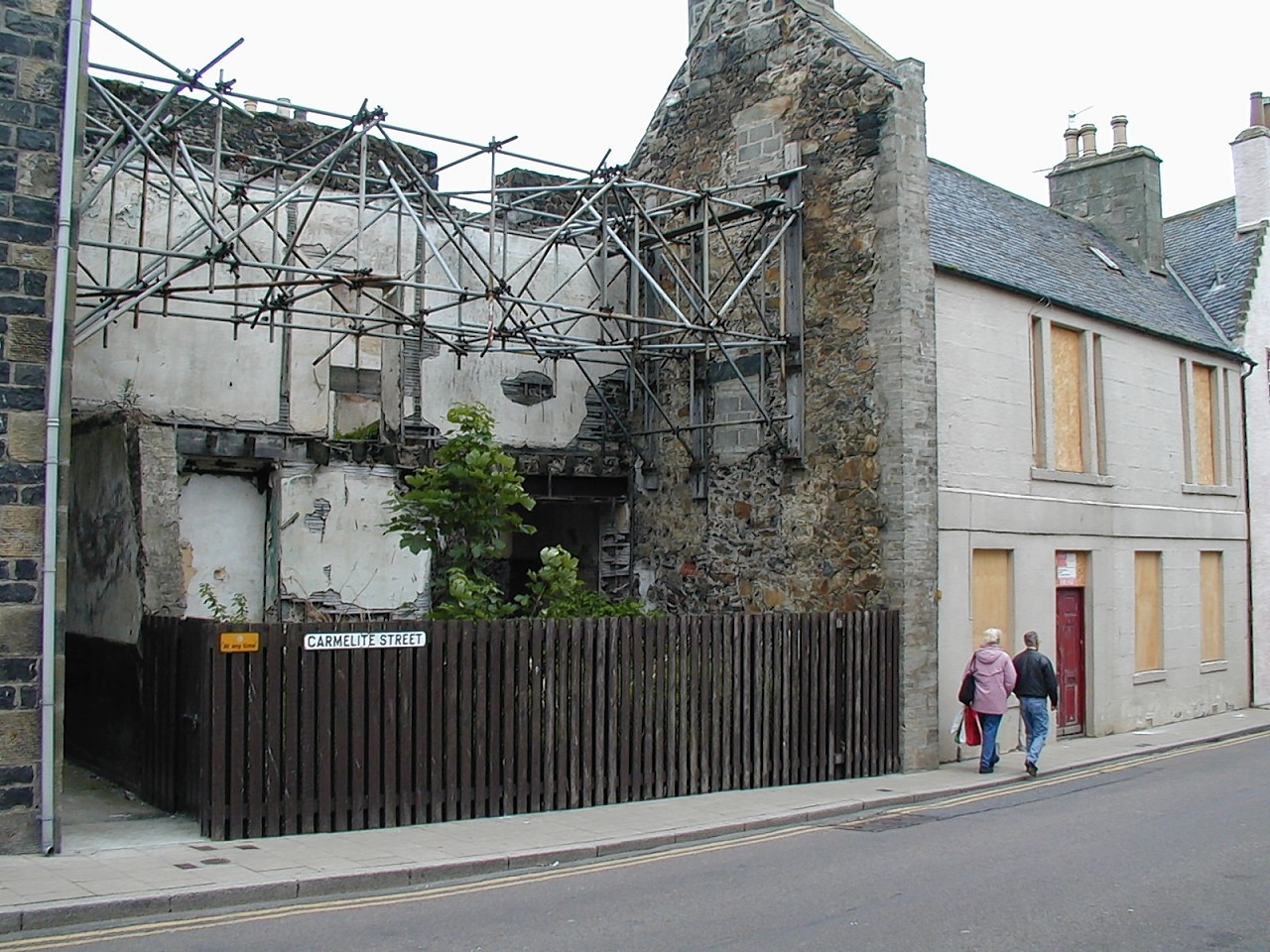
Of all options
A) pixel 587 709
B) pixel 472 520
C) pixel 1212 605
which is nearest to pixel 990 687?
pixel 587 709

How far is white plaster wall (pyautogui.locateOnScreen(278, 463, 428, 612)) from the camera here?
589 inches

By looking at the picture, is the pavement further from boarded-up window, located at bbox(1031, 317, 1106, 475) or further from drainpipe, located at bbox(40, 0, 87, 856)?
boarded-up window, located at bbox(1031, 317, 1106, 475)

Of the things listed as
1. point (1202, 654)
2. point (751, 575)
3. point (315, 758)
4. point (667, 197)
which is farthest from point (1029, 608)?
point (315, 758)

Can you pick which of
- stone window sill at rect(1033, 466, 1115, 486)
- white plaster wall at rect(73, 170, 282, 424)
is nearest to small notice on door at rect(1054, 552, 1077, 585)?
stone window sill at rect(1033, 466, 1115, 486)

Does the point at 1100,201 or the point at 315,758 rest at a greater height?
the point at 1100,201

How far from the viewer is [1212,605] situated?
71.2 ft

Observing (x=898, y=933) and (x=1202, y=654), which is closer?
(x=898, y=933)

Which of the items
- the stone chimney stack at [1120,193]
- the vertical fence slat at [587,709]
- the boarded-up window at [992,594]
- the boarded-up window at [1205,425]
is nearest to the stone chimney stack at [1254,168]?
the stone chimney stack at [1120,193]

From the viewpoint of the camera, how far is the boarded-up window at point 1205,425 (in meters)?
21.5

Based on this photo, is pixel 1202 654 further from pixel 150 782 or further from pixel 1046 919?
pixel 150 782

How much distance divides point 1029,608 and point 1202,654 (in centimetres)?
594

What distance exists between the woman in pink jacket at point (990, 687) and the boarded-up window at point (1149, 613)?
5.99m

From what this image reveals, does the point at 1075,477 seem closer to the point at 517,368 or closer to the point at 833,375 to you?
the point at 833,375

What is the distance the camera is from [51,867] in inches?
337
